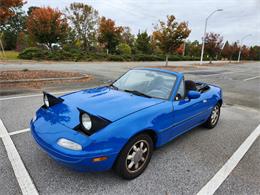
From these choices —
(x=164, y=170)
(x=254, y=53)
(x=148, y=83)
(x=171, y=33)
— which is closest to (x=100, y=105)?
(x=148, y=83)

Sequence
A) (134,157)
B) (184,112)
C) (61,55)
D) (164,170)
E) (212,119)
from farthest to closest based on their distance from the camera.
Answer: (61,55) → (212,119) → (184,112) → (164,170) → (134,157)

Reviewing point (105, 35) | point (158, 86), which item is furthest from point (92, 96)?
point (105, 35)

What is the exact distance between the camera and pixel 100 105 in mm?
2691

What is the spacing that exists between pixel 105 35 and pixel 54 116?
1252 inches

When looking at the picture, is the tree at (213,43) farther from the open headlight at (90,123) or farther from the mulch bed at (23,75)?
the open headlight at (90,123)

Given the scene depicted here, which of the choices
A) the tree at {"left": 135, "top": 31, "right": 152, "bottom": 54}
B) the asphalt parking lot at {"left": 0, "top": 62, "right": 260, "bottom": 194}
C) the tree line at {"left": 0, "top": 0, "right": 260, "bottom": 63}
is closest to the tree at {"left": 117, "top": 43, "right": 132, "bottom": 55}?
the tree line at {"left": 0, "top": 0, "right": 260, "bottom": 63}

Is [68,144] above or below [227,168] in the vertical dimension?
above

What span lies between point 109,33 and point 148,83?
30668mm

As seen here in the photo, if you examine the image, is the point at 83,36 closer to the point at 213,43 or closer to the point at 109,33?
the point at 109,33

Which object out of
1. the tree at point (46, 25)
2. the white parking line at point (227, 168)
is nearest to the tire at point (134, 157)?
the white parking line at point (227, 168)

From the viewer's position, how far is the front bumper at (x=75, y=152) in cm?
209

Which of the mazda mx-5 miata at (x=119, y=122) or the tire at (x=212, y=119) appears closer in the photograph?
the mazda mx-5 miata at (x=119, y=122)

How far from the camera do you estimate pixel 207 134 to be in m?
4.24

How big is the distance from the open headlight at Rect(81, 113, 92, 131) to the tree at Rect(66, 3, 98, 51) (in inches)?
1475
